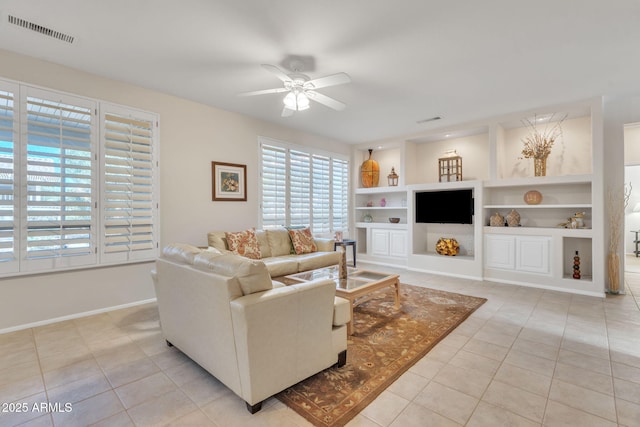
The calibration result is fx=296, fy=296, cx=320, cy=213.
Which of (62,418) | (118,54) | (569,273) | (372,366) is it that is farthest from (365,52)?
(569,273)

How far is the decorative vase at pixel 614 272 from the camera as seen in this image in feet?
13.8

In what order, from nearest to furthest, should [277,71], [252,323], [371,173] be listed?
[252,323] < [277,71] < [371,173]

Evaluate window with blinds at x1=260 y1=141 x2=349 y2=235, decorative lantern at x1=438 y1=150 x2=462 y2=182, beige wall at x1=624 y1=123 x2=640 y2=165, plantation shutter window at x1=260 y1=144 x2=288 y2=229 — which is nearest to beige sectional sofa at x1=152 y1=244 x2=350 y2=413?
plantation shutter window at x1=260 y1=144 x2=288 y2=229

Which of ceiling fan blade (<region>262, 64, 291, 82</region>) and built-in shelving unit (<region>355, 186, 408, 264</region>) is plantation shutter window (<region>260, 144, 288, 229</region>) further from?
ceiling fan blade (<region>262, 64, 291, 82</region>)

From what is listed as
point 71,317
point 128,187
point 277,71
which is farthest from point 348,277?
point 71,317

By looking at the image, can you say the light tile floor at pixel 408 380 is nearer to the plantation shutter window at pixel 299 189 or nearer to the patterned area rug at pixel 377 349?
the patterned area rug at pixel 377 349

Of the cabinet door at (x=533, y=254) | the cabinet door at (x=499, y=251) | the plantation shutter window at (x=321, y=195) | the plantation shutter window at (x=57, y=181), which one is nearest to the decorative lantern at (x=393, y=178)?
the plantation shutter window at (x=321, y=195)

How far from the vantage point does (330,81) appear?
9.46ft

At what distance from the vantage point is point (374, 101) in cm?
426

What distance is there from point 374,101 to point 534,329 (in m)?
3.36

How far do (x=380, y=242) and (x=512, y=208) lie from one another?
2.56 meters

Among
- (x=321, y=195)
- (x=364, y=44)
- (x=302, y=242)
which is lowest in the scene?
(x=302, y=242)

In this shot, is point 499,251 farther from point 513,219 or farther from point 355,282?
point 355,282

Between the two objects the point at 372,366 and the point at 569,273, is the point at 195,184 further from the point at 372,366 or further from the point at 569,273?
the point at 569,273
